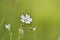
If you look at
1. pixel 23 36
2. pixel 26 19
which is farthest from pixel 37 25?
pixel 26 19

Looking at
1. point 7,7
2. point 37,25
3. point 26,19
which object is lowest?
point 26,19

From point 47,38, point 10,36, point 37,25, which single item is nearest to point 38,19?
point 37,25

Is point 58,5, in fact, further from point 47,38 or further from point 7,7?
point 7,7

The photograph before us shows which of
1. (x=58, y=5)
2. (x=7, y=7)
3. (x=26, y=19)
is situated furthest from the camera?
(x=58, y=5)

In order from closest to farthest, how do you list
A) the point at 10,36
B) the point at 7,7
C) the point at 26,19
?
the point at 26,19
the point at 10,36
the point at 7,7

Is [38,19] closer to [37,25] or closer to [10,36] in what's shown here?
[37,25]

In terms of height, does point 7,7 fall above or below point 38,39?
Answer: above

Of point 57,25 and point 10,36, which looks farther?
point 57,25
